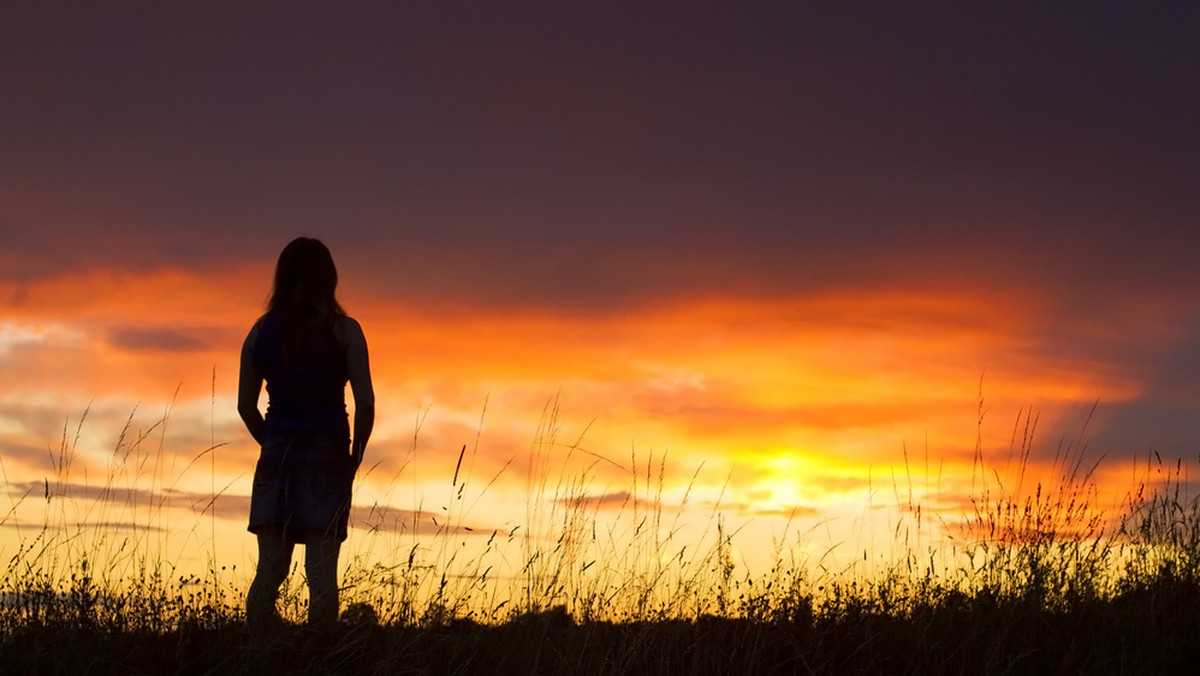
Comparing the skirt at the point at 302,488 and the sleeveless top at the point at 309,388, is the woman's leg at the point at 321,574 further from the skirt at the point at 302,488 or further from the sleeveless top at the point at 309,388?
the sleeveless top at the point at 309,388

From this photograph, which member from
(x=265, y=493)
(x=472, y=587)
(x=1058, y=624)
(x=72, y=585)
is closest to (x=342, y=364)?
(x=265, y=493)

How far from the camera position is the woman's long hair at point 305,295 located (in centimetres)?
627

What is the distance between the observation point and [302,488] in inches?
242

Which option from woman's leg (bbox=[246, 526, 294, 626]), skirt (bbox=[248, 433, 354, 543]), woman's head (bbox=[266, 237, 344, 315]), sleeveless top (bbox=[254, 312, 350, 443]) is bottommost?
woman's leg (bbox=[246, 526, 294, 626])

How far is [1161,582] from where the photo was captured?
7.59 metres

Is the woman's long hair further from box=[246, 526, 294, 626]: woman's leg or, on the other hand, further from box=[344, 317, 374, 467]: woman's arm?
box=[246, 526, 294, 626]: woman's leg

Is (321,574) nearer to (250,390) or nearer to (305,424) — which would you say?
(305,424)

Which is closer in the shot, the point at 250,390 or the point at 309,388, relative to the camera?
the point at 309,388

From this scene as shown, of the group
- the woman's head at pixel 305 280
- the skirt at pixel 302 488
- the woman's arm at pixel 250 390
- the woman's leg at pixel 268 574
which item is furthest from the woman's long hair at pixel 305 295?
the woman's leg at pixel 268 574

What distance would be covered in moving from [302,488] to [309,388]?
587 mm

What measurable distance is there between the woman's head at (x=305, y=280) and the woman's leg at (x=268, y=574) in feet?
4.40

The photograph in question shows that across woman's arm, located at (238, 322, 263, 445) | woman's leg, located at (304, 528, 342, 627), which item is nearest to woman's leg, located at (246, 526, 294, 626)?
Result: woman's leg, located at (304, 528, 342, 627)

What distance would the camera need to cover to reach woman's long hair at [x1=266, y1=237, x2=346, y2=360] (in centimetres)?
627

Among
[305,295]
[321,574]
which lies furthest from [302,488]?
[305,295]
